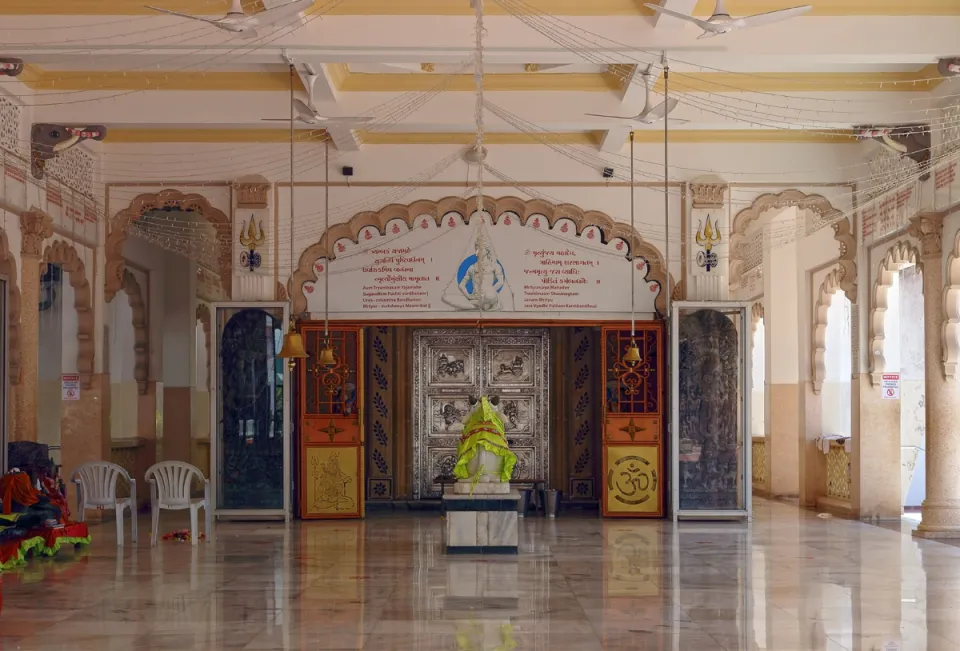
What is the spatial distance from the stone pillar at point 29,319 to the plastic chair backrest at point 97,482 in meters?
0.95

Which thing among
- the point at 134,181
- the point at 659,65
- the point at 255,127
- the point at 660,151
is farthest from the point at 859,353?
the point at 134,181

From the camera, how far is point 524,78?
11016mm

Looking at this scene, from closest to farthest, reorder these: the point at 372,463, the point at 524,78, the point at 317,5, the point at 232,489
→ the point at 317,5
the point at 524,78
the point at 232,489
the point at 372,463

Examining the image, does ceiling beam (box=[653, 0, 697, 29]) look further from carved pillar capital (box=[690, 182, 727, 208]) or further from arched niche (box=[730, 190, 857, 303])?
arched niche (box=[730, 190, 857, 303])

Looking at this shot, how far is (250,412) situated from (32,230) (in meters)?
2.98

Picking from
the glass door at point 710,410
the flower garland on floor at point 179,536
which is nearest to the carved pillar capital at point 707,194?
the glass door at point 710,410

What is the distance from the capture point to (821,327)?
46.6ft

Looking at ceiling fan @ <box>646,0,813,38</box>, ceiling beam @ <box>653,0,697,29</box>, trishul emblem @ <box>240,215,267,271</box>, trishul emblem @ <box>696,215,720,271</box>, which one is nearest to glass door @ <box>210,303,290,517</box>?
trishul emblem @ <box>240,215,267,271</box>

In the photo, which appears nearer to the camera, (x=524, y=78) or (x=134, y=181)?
(x=524, y=78)

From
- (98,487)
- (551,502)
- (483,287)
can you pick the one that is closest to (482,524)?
(98,487)

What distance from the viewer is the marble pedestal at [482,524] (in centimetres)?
927

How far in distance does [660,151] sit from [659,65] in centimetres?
320

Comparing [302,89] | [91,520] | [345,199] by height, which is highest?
[302,89]

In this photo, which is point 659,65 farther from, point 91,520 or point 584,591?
point 91,520
